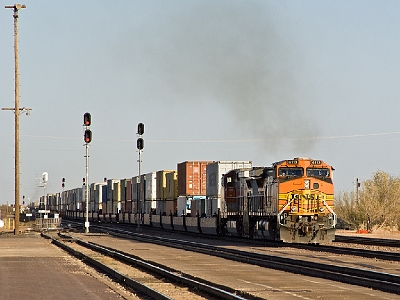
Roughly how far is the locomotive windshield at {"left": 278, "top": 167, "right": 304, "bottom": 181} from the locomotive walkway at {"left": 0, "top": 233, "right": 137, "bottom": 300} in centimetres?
1095

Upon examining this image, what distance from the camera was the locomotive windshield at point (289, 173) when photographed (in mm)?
35406

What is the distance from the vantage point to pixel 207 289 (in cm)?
1658

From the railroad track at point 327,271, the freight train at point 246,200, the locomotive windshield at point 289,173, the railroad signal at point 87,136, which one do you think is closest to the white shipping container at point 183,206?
the freight train at point 246,200

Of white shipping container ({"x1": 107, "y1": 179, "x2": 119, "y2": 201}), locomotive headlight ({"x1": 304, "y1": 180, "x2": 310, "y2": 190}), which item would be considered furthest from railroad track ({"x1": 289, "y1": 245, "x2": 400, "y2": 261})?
white shipping container ({"x1": 107, "y1": 179, "x2": 119, "y2": 201})

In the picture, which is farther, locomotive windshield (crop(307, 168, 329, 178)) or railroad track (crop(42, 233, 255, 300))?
locomotive windshield (crop(307, 168, 329, 178))

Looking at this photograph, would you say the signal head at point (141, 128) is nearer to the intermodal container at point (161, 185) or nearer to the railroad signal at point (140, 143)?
the railroad signal at point (140, 143)

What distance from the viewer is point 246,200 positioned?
4109cm

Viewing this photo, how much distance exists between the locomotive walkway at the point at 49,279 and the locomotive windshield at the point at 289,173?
10.9m

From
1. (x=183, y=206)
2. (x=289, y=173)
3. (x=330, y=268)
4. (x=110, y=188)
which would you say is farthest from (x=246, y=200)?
(x=110, y=188)

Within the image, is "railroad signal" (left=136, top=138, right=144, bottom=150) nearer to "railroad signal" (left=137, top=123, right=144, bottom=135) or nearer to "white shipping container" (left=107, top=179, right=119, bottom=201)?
"railroad signal" (left=137, top=123, right=144, bottom=135)

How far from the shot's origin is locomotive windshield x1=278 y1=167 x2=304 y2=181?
116ft

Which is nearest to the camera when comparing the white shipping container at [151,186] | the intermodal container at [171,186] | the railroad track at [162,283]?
the railroad track at [162,283]

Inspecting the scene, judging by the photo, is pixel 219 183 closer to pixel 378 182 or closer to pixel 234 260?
pixel 378 182

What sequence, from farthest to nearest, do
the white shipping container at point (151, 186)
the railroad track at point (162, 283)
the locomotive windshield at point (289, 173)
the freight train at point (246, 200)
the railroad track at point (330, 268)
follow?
the white shipping container at point (151, 186) < the locomotive windshield at point (289, 173) < the freight train at point (246, 200) < the railroad track at point (330, 268) < the railroad track at point (162, 283)
